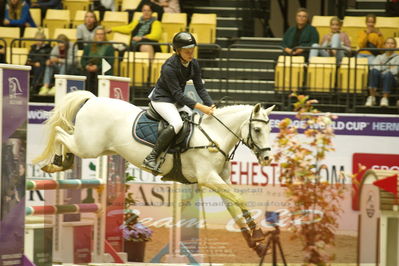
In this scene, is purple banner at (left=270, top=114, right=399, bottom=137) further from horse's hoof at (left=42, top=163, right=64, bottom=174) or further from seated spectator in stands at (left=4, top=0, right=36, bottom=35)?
seated spectator in stands at (left=4, top=0, right=36, bottom=35)

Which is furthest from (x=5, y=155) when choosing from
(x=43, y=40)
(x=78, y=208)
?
(x=43, y=40)

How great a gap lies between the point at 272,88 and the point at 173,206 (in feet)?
19.1

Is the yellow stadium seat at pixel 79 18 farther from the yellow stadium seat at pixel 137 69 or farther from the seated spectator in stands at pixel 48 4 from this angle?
the yellow stadium seat at pixel 137 69

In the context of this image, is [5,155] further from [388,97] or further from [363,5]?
[363,5]


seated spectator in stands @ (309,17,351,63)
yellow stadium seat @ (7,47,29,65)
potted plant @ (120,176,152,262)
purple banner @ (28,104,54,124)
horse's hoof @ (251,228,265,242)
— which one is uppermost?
seated spectator in stands @ (309,17,351,63)

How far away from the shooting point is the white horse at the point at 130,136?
27.7 feet

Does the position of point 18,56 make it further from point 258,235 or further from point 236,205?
point 258,235

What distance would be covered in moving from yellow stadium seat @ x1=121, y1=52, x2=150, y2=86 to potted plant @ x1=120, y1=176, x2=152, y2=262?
4.21 m

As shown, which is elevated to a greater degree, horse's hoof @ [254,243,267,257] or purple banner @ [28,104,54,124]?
purple banner @ [28,104,54,124]

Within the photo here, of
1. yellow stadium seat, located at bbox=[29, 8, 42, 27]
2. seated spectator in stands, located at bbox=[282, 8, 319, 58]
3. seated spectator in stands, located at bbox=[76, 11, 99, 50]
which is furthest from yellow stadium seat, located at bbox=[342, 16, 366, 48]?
yellow stadium seat, located at bbox=[29, 8, 42, 27]

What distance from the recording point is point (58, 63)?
13703mm

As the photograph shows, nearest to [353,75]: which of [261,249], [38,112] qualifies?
[38,112]

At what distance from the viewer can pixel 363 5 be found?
53.1 ft

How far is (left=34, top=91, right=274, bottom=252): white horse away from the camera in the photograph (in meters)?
8.45
